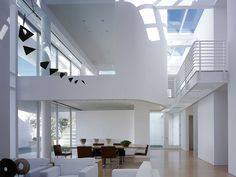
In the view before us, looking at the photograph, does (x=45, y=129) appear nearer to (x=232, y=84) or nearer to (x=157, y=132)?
(x=232, y=84)

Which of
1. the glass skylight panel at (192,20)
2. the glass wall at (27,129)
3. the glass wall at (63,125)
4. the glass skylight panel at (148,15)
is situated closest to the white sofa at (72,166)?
the glass wall at (27,129)

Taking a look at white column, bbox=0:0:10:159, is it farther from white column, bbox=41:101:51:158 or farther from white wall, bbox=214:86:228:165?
white wall, bbox=214:86:228:165

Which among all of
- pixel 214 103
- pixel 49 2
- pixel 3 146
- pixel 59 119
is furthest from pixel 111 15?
pixel 3 146

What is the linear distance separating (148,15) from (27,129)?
552 cm

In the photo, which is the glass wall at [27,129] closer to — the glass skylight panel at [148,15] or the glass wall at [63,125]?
the glass wall at [63,125]

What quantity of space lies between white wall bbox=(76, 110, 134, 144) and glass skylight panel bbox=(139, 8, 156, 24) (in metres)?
6.15

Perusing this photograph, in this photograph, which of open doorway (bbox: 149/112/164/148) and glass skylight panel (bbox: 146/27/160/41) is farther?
open doorway (bbox: 149/112/164/148)

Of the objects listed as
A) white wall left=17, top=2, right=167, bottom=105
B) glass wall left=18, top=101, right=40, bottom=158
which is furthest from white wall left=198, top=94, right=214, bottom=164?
glass wall left=18, top=101, right=40, bottom=158

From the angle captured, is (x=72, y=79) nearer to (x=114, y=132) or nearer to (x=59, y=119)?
(x=59, y=119)

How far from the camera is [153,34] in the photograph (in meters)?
12.6

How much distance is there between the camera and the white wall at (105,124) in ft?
55.5

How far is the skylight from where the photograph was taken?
46.7ft

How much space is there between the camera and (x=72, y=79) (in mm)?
10266

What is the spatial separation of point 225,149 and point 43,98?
636cm
